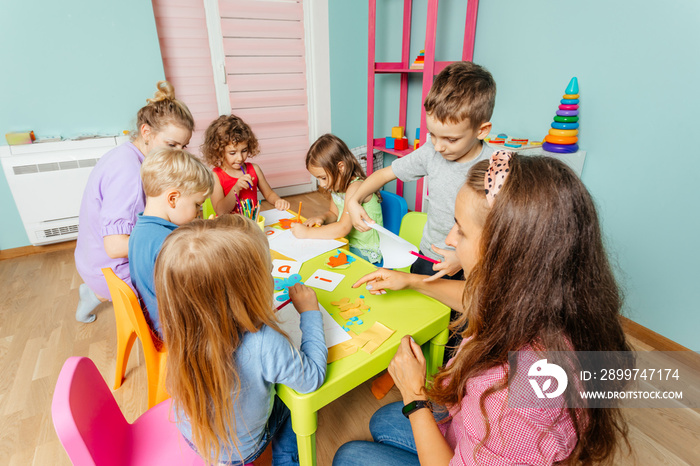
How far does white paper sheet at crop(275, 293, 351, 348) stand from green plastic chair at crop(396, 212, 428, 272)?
2.15ft

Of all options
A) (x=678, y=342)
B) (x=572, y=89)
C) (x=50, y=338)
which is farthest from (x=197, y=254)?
(x=678, y=342)

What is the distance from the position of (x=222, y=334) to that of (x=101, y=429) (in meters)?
0.35

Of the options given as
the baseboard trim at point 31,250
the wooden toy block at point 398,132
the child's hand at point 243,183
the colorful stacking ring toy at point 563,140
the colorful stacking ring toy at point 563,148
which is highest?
the colorful stacking ring toy at point 563,140

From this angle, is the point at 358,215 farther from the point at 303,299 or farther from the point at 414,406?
the point at 414,406

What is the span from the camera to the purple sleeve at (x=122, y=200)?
1.34 m

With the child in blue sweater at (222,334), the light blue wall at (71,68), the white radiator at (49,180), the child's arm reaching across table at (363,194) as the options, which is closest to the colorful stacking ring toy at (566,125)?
the child's arm reaching across table at (363,194)

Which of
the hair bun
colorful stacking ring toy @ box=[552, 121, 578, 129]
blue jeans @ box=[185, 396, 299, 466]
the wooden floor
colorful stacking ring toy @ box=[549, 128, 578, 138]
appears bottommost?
the wooden floor

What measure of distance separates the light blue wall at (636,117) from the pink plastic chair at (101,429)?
1.84 metres

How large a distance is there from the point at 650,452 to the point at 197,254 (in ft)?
5.45

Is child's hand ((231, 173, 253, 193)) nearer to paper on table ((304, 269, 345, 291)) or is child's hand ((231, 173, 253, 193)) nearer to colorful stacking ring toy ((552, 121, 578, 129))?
paper on table ((304, 269, 345, 291))

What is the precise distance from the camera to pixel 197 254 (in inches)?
27.0

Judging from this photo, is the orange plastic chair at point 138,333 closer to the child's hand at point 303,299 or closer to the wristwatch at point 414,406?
the child's hand at point 303,299

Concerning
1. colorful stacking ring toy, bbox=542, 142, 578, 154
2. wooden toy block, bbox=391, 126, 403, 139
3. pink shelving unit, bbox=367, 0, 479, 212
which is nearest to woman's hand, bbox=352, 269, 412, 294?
colorful stacking ring toy, bbox=542, 142, 578, 154

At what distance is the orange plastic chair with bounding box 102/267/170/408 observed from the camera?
3.59 feet
